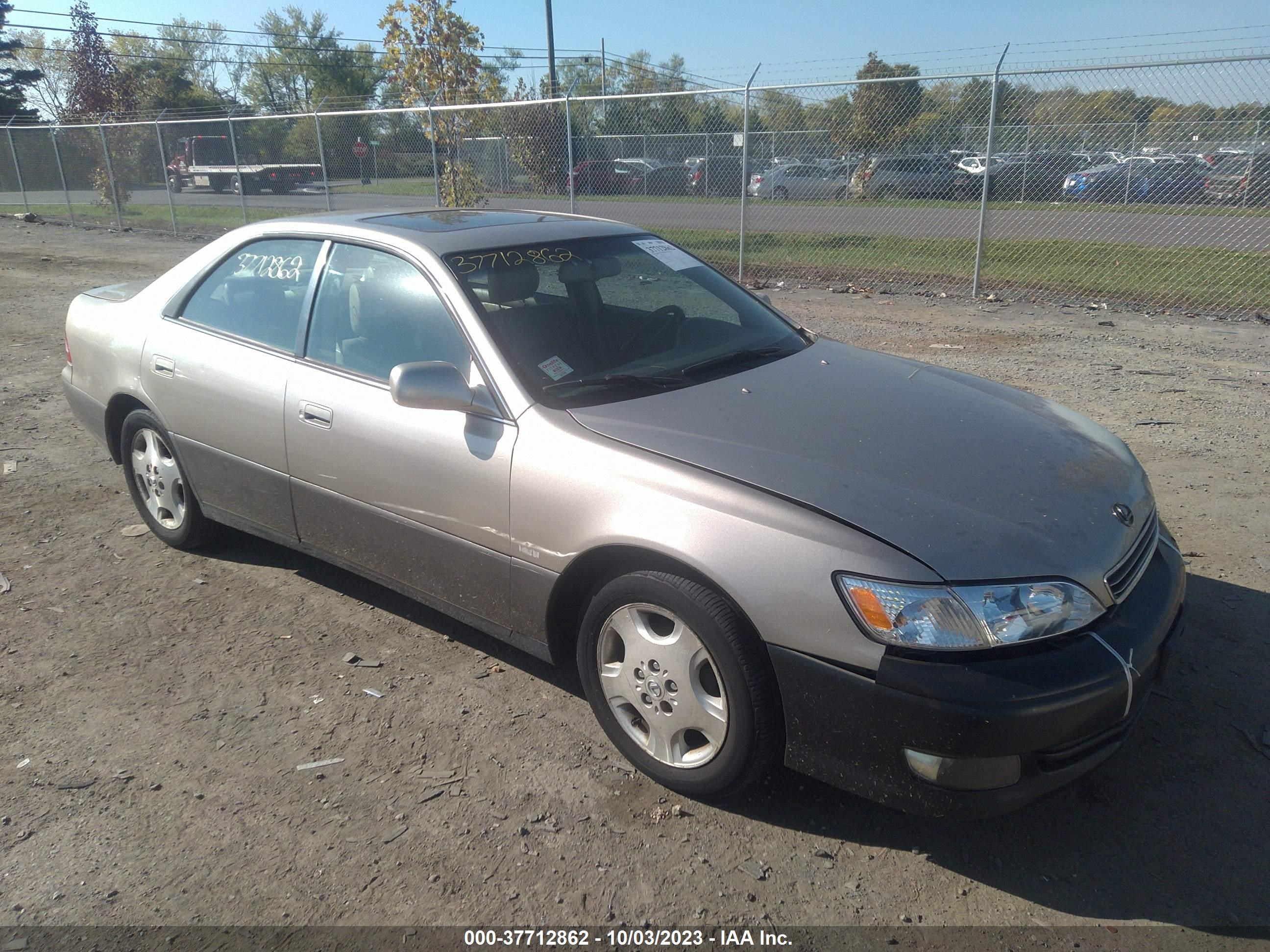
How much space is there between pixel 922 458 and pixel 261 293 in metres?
2.88

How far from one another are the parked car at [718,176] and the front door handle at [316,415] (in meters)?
12.0

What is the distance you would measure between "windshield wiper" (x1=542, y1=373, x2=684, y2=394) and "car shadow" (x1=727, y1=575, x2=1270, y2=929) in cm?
136

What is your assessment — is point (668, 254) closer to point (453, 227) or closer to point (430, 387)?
point (453, 227)

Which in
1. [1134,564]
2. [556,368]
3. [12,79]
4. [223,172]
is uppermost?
[12,79]

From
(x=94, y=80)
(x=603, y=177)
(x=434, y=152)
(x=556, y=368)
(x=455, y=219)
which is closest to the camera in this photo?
(x=556, y=368)

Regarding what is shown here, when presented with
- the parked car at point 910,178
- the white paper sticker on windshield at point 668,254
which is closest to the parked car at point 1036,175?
the parked car at point 910,178

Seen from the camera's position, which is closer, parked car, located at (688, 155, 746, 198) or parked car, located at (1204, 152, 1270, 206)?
parked car, located at (1204, 152, 1270, 206)

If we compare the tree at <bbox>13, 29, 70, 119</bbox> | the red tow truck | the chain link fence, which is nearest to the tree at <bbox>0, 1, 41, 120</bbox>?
the tree at <bbox>13, 29, 70, 119</bbox>

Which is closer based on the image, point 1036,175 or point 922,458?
point 922,458

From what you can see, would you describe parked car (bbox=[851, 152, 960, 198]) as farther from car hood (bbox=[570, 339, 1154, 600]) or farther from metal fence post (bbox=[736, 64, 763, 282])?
car hood (bbox=[570, 339, 1154, 600])

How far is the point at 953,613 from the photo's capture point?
7.68ft

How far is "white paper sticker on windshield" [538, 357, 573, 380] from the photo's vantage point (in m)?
3.24

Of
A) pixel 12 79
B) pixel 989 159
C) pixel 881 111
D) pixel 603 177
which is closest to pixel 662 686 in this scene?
pixel 989 159

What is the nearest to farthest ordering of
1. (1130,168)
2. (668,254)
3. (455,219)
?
(455,219), (668,254), (1130,168)
